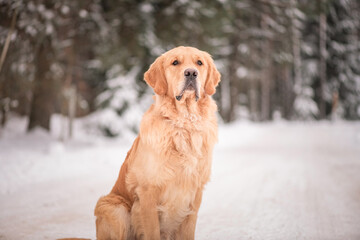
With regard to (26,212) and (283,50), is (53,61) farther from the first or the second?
(283,50)

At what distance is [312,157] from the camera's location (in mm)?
8516

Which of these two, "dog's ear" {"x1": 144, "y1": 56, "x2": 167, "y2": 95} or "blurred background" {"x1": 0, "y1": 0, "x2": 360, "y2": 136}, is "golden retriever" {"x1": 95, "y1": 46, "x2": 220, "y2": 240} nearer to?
"dog's ear" {"x1": 144, "y1": 56, "x2": 167, "y2": 95}

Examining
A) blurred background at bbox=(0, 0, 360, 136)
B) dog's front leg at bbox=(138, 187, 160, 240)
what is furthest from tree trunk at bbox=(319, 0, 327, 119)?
dog's front leg at bbox=(138, 187, 160, 240)

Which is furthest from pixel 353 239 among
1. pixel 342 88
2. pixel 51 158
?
pixel 342 88

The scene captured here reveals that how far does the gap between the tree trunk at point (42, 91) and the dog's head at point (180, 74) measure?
7.15 m

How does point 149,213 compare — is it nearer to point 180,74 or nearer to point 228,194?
point 180,74

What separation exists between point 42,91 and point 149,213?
1019 centimetres

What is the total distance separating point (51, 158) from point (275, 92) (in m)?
33.8

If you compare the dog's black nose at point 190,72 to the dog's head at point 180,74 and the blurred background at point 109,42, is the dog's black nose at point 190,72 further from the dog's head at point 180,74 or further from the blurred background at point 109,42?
the blurred background at point 109,42

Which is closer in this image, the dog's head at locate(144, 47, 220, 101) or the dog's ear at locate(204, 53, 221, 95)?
the dog's head at locate(144, 47, 220, 101)

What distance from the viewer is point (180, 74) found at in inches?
104

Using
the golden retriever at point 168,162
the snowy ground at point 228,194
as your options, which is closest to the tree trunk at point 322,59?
the snowy ground at point 228,194

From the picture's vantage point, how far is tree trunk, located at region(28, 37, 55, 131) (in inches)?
354

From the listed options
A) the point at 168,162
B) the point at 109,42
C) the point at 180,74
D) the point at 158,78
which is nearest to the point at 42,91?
the point at 109,42
